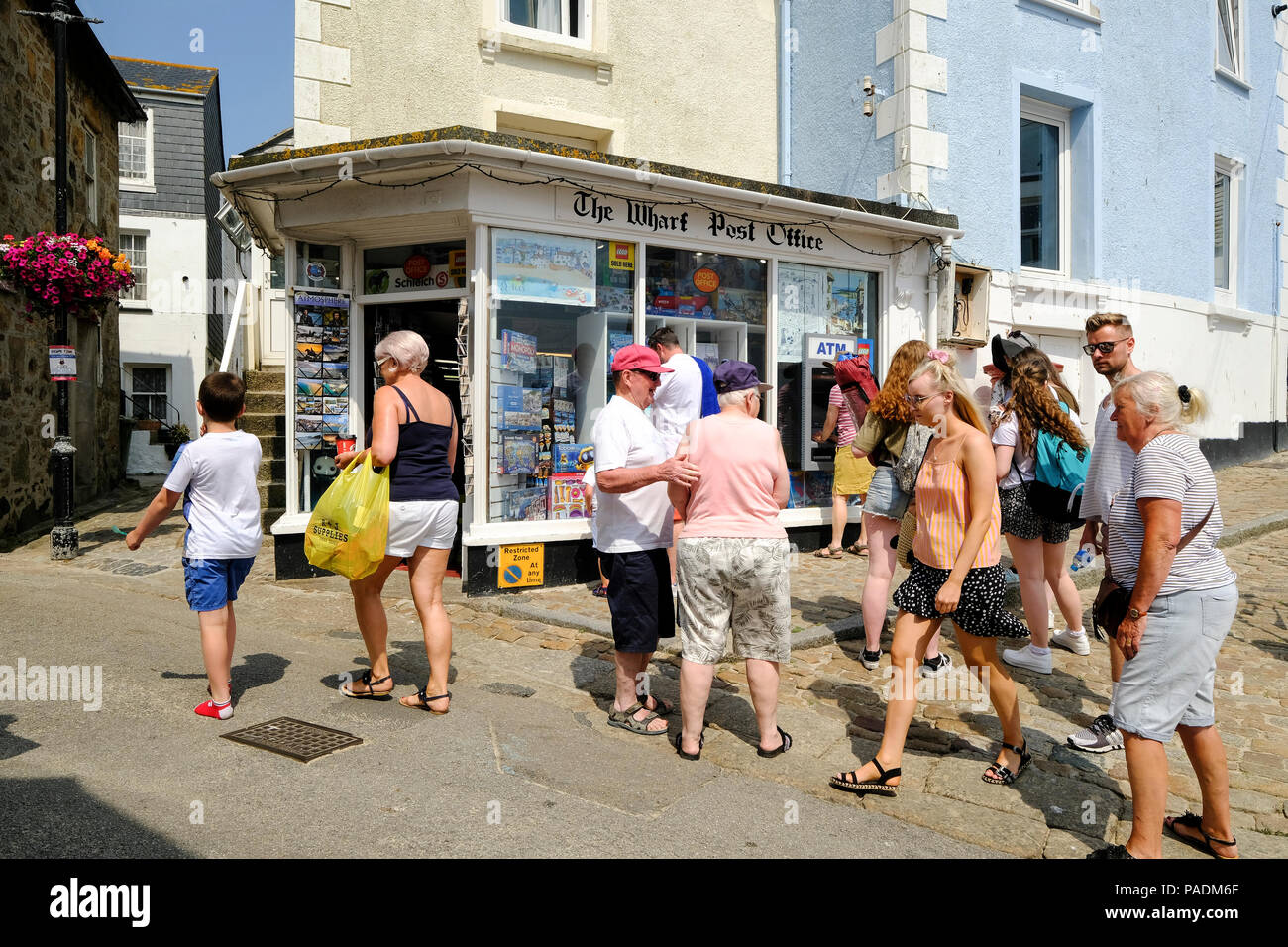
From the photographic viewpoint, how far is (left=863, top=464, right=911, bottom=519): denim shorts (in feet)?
18.0

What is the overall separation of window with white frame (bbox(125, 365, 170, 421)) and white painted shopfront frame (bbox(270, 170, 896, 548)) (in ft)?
54.3

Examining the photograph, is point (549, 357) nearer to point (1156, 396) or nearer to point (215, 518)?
point (215, 518)

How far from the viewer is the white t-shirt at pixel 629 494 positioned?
4.32 m

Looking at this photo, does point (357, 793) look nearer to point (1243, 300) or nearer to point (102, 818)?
point (102, 818)

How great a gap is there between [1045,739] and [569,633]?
10.2ft

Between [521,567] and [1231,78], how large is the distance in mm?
13373

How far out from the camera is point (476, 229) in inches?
294

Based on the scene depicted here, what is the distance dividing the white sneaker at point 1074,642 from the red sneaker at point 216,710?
498 cm

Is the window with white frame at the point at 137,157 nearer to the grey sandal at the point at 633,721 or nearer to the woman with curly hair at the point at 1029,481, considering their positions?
the grey sandal at the point at 633,721

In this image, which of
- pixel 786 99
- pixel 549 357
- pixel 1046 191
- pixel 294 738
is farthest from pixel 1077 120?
pixel 294 738

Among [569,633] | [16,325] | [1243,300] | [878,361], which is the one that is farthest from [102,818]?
[1243,300]

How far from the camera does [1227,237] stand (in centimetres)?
1462

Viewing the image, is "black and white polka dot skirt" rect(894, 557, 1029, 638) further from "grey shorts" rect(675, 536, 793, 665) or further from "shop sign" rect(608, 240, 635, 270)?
"shop sign" rect(608, 240, 635, 270)

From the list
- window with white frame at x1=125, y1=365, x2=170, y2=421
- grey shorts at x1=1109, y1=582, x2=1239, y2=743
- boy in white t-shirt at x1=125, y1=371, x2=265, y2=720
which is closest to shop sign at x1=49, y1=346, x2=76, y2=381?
boy in white t-shirt at x1=125, y1=371, x2=265, y2=720
